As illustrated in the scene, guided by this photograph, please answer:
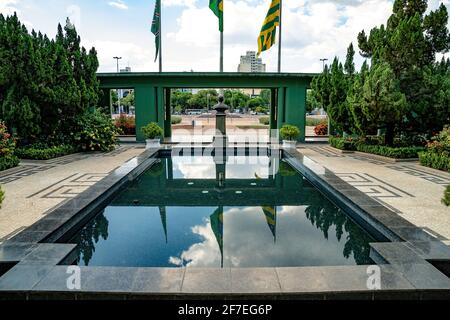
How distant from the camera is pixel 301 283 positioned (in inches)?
149

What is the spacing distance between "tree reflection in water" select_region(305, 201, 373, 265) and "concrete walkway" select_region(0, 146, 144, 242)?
18.1 feet

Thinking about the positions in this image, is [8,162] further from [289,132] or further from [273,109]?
[273,109]

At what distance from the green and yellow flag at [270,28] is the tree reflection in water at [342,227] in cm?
1417

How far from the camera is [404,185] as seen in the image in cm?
905

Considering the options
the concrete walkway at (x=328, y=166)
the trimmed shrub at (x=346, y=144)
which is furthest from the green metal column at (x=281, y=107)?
the concrete walkway at (x=328, y=166)

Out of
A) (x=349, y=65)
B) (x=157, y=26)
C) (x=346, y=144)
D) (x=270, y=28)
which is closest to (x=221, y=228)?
(x=346, y=144)

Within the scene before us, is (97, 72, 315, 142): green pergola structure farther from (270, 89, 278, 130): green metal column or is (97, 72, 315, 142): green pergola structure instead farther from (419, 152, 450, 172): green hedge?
(419, 152, 450, 172): green hedge

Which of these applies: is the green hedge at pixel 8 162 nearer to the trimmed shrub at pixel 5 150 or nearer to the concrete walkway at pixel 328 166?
the trimmed shrub at pixel 5 150

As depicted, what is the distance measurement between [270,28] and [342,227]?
52.9 ft

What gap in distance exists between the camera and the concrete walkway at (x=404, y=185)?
635 centimetres

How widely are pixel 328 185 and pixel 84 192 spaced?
619 cm

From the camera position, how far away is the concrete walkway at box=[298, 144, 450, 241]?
6.35m

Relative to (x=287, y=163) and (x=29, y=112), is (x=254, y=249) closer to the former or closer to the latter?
(x=287, y=163)

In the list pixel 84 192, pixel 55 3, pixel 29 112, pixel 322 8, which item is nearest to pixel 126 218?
pixel 84 192
